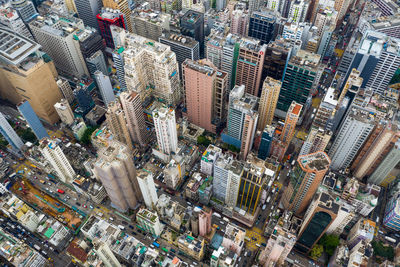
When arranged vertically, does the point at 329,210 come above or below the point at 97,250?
above

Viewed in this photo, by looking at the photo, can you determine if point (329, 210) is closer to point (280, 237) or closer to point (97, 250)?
point (280, 237)

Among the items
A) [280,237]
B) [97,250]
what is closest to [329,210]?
[280,237]
